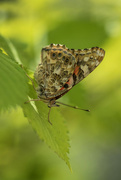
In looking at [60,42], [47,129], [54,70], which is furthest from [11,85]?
[60,42]

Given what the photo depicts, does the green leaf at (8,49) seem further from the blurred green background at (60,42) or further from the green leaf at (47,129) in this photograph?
the blurred green background at (60,42)

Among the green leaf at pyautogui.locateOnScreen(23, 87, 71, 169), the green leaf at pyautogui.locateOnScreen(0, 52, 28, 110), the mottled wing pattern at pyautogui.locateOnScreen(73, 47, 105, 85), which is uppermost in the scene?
the mottled wing pattern at pyautogui.locateOnScreen(73, 47, 105, 85)

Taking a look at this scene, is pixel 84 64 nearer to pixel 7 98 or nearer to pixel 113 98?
pixel 7 98

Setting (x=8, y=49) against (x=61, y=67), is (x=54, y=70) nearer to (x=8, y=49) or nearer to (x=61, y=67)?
(x=61, y=67)

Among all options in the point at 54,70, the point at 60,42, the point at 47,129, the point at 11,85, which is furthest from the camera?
the point at 60,42

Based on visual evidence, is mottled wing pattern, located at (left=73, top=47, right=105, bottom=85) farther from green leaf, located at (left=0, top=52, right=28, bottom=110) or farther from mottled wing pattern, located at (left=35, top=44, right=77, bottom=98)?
green leaf, located at (left=0, top=52, right=28, bottom=110)

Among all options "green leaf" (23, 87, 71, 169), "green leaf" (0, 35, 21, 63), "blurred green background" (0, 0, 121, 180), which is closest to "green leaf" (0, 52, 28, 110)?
"green leaf" (23, 87, 71, 169)
